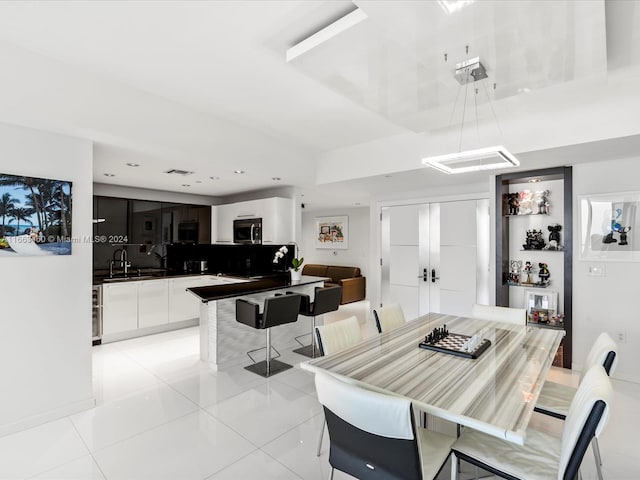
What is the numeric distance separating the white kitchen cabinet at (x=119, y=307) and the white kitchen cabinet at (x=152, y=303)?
69mm

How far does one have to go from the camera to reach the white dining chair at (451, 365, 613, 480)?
1283 mm

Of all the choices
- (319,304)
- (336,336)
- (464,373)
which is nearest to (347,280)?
(319,304)

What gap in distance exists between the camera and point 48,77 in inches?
92.2

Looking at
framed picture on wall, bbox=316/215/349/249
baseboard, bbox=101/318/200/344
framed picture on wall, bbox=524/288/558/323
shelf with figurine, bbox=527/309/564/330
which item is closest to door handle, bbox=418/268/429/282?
framed picture on wall, bbox=524/288/558/323

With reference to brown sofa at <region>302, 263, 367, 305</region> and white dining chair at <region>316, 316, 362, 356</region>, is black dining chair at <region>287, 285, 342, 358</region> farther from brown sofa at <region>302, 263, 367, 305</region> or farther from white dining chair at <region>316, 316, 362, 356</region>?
brown sofa at <region>302, 263, 367, 305</region>

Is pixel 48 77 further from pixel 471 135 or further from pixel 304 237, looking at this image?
pixel 304 237

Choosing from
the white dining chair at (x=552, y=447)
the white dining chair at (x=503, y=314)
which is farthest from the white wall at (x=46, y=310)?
the white dining chair at (x=503, y=314)

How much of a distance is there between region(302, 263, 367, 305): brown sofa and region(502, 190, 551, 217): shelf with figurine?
12.6 feet

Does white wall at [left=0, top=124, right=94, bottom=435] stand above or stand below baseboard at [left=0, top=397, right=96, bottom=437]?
above

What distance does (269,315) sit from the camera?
11.4 ft

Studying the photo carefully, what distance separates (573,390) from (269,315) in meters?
2.54

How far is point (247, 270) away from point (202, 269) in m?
0.92

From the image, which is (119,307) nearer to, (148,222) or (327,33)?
(148,222)

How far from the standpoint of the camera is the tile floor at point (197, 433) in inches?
82.3
